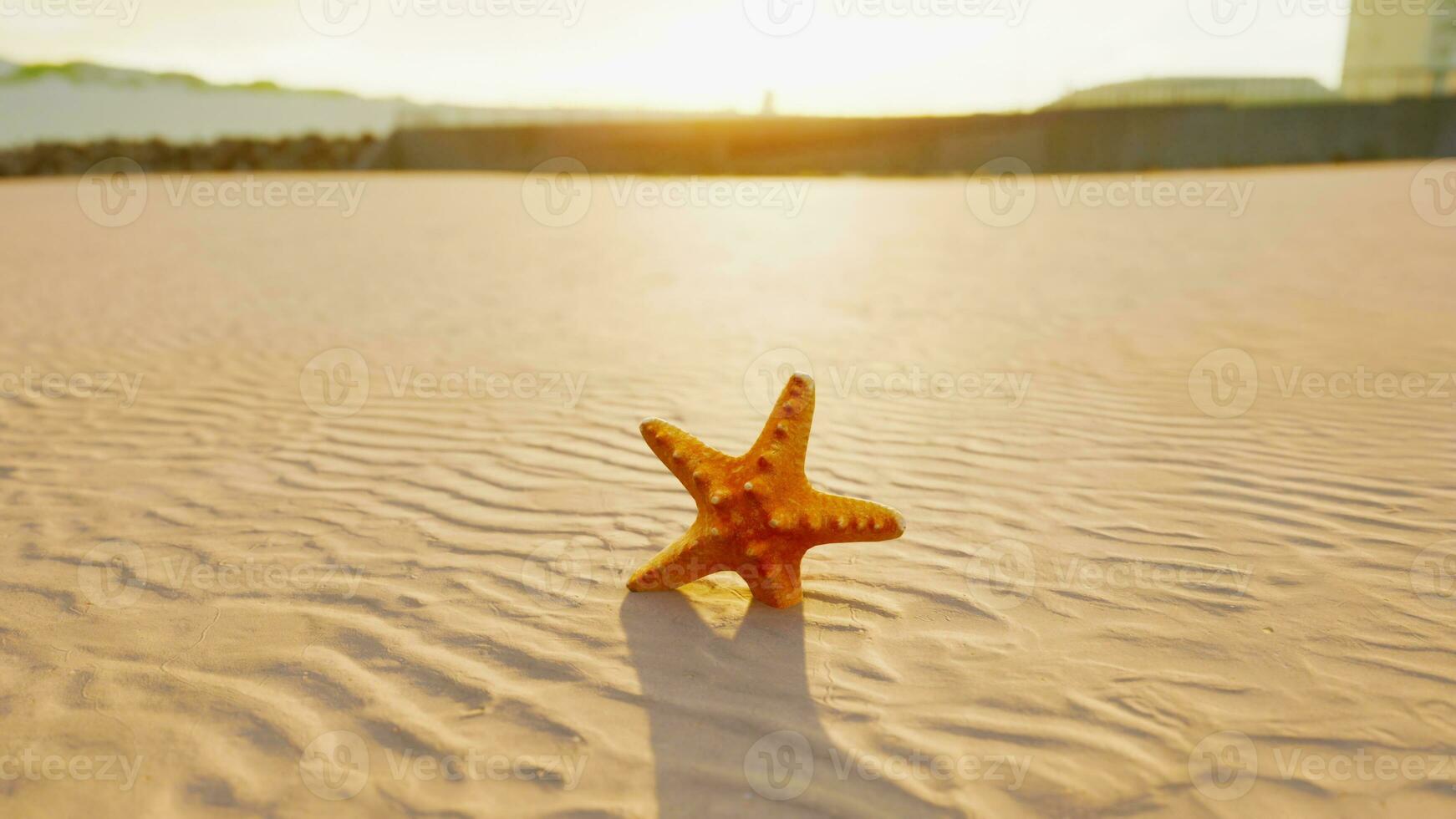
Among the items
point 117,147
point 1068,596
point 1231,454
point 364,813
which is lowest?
point 364,813

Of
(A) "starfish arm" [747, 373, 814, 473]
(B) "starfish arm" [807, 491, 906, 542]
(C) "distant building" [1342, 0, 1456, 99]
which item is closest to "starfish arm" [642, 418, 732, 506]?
(A) "starfish arm" [747, 373, 814, 473]

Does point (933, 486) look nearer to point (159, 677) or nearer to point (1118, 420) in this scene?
point (1118, 420)

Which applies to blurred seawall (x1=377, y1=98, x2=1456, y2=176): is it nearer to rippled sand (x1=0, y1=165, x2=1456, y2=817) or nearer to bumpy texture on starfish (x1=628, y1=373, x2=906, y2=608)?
rippled sand (x1=0, y1=165, x2=1456, y2=817)

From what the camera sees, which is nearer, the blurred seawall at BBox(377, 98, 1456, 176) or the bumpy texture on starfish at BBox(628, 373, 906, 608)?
the bumpy texture on starfish at BBox(628, 373, 906, 608)

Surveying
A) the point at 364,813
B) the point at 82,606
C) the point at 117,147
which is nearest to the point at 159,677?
the point at 82,606

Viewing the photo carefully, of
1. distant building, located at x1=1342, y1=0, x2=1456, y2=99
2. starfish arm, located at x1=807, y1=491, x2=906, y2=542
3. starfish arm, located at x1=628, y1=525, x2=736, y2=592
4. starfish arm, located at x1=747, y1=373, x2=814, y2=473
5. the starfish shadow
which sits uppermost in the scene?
distant building, located at x1=1342, y1=0, x2=1456, y2=99

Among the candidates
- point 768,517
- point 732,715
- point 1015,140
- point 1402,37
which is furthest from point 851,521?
point 1402,37

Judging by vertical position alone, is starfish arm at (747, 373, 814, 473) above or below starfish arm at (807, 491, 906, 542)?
above
